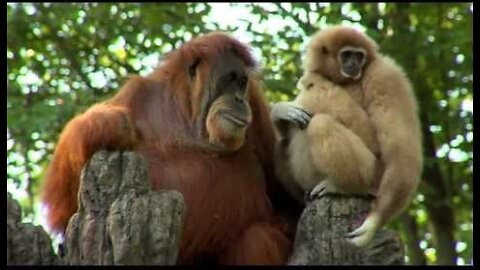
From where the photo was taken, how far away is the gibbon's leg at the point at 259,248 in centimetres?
495

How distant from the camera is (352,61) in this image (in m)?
5.38

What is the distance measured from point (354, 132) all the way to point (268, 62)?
3361 millimetres

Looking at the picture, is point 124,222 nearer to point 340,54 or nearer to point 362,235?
point 362,235

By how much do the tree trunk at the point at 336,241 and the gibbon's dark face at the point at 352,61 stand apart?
91cm

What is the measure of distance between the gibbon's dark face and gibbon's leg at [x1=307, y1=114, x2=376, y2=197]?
38 centimetres

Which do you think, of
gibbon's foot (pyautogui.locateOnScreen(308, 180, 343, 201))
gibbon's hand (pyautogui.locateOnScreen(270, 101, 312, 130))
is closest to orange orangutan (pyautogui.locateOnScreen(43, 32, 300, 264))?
gibbon's hand (pyautogui.locateOnScreen(270, 101, 312, 130))

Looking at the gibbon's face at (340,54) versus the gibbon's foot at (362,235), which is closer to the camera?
the gibbon's foot at (362,235)

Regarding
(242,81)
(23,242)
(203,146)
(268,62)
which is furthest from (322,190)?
(268,62)

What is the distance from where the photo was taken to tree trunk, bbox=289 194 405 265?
4.37m

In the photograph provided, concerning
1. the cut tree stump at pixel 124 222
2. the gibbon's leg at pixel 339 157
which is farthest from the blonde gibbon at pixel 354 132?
the cut tree stump at pixel 124 222

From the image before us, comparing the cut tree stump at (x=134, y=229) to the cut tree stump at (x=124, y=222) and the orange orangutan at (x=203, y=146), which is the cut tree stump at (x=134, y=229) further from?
the orange orangutan at (x=203, y=146)

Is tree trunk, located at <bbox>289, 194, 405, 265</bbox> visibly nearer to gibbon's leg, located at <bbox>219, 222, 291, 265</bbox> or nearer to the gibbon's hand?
gibbon's leg, located at <bbox>219, 222, 291, 265</bbox>

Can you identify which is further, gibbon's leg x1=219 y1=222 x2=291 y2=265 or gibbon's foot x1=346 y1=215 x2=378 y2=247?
gibbon's leg x1=219 y1=222 x2=291 y2=265

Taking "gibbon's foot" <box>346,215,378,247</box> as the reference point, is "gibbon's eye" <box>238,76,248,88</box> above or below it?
above
